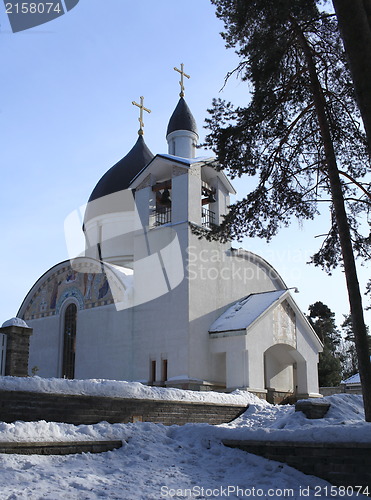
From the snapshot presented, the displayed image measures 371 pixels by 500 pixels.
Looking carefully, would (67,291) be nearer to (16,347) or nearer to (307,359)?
(16,347)

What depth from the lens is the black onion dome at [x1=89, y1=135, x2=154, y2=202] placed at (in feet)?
73.9

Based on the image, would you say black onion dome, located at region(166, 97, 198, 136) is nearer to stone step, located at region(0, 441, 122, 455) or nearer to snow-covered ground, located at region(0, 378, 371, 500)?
snow-covered ground, located at region(0, 378, 371, 500)

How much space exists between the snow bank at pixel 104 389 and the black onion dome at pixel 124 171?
40.1ft

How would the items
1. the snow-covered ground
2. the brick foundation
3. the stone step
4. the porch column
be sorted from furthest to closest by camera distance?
1. the porch column
2. the brick foundation
3. the stone step
4. the snow-covered ground

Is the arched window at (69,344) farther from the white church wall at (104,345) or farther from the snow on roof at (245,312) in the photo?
the snow on roof at (245,312)

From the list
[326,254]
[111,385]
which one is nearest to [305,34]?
[326,254]

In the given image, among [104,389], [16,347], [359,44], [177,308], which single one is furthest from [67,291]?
[359,44]

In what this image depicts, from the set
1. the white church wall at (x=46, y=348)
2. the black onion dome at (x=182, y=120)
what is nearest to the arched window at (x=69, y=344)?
the white church wall at (x=46, y=348)

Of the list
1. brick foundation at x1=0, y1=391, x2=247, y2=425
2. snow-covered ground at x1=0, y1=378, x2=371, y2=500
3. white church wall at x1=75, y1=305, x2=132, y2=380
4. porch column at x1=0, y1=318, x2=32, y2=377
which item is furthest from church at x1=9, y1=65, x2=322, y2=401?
snow-covered ground at x1=0, y1=378, x2=371, y2=500

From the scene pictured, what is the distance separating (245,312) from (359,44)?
1166cm

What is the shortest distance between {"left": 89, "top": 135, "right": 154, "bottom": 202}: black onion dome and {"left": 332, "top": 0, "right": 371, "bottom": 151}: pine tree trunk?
16.1 meters

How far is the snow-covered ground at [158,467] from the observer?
5.27m

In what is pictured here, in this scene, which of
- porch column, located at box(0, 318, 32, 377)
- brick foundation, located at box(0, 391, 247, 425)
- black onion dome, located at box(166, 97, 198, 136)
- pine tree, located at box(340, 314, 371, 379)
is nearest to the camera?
brick foundation, located at box(0, 391, 247, 425)

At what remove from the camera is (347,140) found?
10.2m
